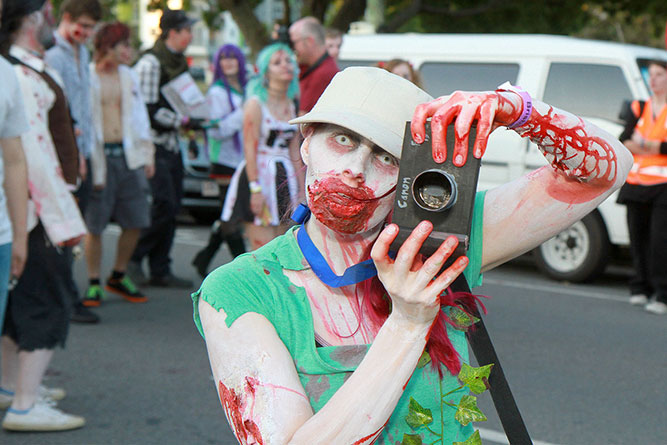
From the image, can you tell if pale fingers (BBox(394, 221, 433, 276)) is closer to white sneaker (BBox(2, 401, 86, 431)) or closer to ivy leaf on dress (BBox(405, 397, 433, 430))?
ivy leaf on dress (BBox(405, 397, 433, 430))

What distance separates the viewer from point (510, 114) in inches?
59.9

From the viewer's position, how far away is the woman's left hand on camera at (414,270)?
1.36m

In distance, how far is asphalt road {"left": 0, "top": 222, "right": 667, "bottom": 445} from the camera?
4176 millimetres

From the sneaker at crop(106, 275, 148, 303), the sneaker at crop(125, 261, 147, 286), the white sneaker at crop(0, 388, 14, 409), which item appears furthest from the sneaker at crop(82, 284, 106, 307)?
the white sneaker at crop(0, 388, 14, 409)

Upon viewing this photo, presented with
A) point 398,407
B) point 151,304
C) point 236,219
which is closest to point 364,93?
point 398,407

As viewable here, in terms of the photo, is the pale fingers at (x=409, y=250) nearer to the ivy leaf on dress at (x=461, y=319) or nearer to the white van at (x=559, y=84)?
the ivy leaf on dress at (x=461, y=319)

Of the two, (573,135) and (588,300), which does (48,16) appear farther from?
(588,300)

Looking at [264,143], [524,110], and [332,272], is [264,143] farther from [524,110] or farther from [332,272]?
[524,110]

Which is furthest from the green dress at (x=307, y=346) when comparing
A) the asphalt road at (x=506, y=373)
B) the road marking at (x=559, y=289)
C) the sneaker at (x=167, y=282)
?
the road marking at (x=559, y=289)

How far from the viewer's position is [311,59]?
237 inches

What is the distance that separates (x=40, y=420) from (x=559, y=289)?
16.2 feet

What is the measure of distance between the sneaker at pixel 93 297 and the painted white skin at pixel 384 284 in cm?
502

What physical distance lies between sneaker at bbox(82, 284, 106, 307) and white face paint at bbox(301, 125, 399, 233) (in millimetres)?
5111

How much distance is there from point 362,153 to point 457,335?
1.23 ft
